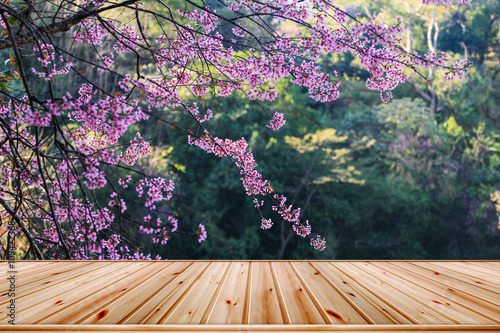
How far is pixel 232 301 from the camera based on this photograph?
1.44 metres

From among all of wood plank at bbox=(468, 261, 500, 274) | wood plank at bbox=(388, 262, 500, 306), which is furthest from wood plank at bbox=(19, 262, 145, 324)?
wood plank at bbox=(468, 261, 500, 274)

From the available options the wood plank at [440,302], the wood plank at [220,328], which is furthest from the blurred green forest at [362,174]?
the wood plank at [220,328]

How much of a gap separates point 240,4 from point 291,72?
51 cm

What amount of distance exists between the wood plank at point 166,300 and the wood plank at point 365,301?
0.59m

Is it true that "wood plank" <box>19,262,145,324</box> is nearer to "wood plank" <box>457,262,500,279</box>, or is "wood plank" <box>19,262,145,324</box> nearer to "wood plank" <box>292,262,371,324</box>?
"wood plank" <box>292,262,371,324</box>

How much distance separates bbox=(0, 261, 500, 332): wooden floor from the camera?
4.07 feet

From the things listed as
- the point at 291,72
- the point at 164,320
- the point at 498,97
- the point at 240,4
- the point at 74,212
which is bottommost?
the point at 164,320

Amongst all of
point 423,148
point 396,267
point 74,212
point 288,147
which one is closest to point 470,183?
point 423,148

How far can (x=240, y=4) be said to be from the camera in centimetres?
187

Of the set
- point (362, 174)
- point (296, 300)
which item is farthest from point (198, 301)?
point (362, 174)

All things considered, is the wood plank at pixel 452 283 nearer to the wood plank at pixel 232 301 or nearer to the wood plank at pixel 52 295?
the wood plank at pixel 232 301

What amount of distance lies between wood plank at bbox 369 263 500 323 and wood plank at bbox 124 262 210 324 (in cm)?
86

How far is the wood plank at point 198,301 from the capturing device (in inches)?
49.5

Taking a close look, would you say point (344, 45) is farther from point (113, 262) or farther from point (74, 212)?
point (113, 262)
